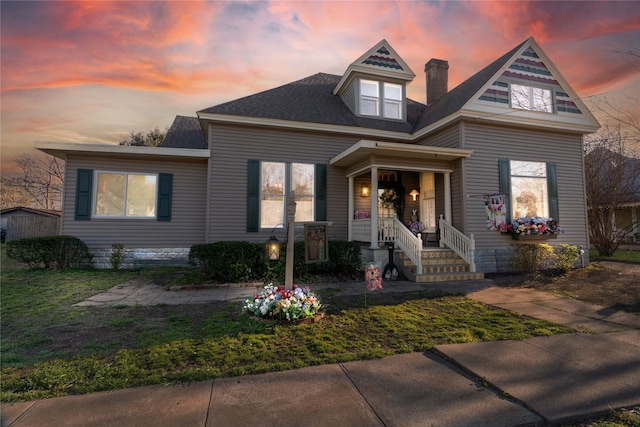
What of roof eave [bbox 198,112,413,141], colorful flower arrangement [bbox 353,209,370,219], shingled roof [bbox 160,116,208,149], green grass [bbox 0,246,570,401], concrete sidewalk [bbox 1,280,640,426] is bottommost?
concrete sidewalk [bbox 1,280,640,426]

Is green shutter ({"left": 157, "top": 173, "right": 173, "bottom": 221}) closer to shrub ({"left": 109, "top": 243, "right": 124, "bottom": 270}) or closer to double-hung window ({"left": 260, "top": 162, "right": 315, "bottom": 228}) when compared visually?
shrub ({"left": 109, "top": 243, "right": 124, "bottom": 270})

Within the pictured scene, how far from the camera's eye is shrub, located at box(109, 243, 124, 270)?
29.9 feet

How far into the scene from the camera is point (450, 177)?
10.0 meters

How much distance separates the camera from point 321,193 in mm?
10281

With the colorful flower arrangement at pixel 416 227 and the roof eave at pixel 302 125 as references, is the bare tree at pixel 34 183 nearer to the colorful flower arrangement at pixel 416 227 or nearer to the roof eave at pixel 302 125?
the roof eave at pixel 302 125

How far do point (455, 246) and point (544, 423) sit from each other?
734 cm

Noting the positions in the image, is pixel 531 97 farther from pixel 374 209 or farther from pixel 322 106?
pixel 322 106

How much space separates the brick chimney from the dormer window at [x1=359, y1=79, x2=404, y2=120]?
8.76 ft

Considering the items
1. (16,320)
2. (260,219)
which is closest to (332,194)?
(260,219)

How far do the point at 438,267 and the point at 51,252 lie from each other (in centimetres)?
1094

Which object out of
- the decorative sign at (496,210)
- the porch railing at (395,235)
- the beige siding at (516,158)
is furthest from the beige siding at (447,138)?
the porch railing at (395,235)

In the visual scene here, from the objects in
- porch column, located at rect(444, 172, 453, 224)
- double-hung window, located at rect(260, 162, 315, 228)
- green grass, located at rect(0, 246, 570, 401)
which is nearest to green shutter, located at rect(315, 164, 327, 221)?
double-hung window, located at rect(260, 162, 315, 228)

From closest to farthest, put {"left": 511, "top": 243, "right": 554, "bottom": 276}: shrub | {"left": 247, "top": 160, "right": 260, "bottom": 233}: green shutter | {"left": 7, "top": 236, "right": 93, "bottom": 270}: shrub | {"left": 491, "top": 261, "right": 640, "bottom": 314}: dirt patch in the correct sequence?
{"left": 491, "top": 261, "right": 640, "bottom": 314}: dirt patch, {"left": 7, "top": 236, "right": 93, "bottom": 270}: shrub, {"left": 511, "top": 243, "right": 554, "bottom": 276}: shrub, {"left": 247, "top": 160, "right": 260, "bottom": 233}: green shutter

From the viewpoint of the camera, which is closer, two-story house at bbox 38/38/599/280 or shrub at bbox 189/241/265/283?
shrub at bbox 189/241/265/283
